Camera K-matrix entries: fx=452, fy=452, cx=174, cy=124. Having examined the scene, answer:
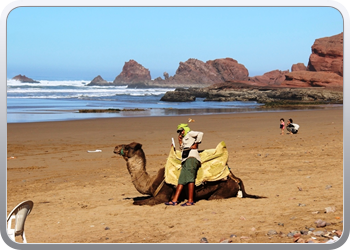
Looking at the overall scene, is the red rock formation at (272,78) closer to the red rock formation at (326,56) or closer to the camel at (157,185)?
the red rock formation at (326,56)

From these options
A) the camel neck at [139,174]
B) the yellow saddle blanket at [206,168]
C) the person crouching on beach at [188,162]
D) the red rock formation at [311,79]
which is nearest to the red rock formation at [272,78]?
the red rock formation at [311,79]

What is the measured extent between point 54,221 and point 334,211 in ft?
15.5

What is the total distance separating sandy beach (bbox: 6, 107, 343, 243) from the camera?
6.72 m

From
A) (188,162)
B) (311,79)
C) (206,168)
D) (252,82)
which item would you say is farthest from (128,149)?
(252,82)

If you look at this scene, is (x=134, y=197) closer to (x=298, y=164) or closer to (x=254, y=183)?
(x=254, y=183)

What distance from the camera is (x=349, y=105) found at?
523 centimetres

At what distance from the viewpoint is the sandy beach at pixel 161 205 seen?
22.0 ft

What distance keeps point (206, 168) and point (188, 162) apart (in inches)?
17.0

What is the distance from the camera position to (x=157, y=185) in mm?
8750

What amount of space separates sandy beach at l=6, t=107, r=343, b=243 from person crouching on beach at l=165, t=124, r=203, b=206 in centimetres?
28

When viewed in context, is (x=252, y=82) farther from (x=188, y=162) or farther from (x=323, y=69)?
(x=188, y=162)

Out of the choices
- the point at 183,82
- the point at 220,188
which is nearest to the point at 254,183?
the point at 220,188

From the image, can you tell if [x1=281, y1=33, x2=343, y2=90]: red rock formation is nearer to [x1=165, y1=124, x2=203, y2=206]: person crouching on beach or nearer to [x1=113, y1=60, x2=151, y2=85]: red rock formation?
[x1=113, y1=60, x2=151, y2=85]: red rock formation

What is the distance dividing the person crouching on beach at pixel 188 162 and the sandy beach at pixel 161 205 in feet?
0.92
